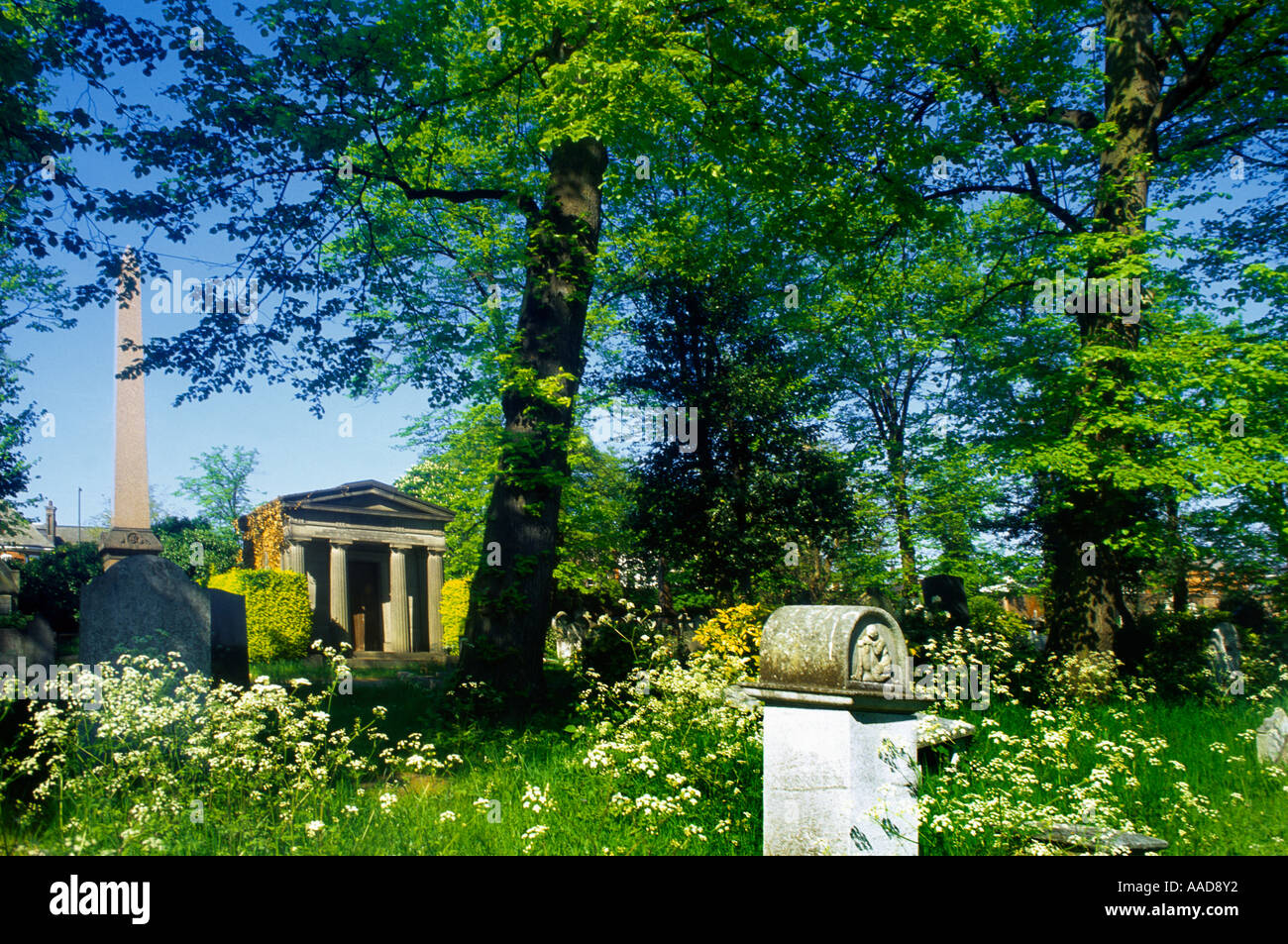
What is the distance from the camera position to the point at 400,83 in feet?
30.8

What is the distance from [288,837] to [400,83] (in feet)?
27.4

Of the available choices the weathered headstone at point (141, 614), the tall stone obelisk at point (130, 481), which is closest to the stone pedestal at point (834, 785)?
the weathered headstone at point (141, 614)

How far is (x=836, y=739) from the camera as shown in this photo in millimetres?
4258

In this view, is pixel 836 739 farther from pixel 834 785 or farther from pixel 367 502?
pixel 367 502

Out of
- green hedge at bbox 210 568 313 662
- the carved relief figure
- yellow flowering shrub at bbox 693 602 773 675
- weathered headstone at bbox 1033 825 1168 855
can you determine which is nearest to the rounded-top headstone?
the carved relief figure

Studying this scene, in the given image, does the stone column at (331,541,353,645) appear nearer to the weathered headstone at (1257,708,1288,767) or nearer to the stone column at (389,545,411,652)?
the stone column at (389,545,411,652)

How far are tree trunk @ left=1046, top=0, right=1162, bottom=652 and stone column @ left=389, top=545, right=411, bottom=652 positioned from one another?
19.8 metres

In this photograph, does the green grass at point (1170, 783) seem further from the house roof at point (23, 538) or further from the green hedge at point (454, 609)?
the green hedge at point (454, 609)

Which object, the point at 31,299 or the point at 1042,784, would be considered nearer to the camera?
the point at 1042,784

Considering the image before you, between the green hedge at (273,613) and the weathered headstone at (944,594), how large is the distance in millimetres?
15942

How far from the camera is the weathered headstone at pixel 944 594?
17938 mm

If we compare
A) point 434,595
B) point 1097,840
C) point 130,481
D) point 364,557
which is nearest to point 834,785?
point 1097,840
